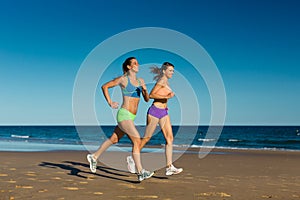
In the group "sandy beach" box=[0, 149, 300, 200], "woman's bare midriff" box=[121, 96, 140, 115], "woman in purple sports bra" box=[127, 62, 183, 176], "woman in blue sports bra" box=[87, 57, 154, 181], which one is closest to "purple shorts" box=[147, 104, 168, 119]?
"woman in purple sports bra" box=[127, 62, 183, 176]

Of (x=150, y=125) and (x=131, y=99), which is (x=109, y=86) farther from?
(x=150, y=125)

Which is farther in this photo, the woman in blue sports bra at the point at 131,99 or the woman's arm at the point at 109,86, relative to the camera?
the woman in blue sports bra at the point at 131,99

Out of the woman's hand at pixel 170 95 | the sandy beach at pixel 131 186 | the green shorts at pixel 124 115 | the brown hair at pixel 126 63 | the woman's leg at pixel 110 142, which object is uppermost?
the brown hair at pixel 126 63

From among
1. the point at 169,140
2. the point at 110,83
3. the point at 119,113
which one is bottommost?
the point at 169,140

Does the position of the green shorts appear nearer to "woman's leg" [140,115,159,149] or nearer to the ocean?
"woman's leg" [140,115,159,149]

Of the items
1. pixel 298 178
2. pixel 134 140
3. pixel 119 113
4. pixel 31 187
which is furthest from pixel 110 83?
pixel 298 178

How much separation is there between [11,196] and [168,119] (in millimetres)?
3320

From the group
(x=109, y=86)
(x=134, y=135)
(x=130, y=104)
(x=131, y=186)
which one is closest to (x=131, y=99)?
(x=130, y=104)

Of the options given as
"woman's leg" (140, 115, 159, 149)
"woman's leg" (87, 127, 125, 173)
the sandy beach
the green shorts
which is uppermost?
the green shorts

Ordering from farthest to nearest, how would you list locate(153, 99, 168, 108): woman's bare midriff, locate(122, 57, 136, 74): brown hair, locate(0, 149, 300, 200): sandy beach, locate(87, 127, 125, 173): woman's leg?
locate(153, 99, 168, 108): woman's bare midriff
locate(87, 127, 125, 173): woman's leg
locate(122, 57, 136, 74): brown hair
locate(0, 149, 300, 200): sandy beach

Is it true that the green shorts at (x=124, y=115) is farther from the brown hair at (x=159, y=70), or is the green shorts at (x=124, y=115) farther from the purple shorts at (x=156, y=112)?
the brown hair at (x=159, y=70)

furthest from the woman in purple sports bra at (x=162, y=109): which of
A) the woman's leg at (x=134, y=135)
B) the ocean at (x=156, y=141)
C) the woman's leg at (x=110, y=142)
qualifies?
the ocean at (x=156, y=141)

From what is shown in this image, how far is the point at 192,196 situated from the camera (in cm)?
590

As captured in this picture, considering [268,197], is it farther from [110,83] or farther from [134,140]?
[110,83]
